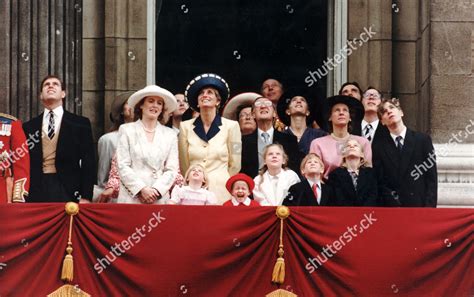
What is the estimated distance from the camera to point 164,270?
19.8 metres

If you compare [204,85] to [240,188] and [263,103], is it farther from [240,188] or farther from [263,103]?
[240,188]

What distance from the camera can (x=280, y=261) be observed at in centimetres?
1980

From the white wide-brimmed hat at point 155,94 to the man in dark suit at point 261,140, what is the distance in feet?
3.18

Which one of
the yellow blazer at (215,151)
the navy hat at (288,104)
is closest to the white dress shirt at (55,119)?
the yellow blazer at (215,151)

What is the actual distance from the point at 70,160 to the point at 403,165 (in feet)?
12.8

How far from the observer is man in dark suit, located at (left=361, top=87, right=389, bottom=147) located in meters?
21.9

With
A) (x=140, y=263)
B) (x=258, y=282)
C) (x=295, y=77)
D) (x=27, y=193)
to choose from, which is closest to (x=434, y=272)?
(x=258, y=282)

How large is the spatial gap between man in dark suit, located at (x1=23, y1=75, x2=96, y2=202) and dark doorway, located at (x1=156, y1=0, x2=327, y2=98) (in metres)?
4.68

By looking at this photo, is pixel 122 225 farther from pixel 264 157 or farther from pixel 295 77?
pixel 295 77

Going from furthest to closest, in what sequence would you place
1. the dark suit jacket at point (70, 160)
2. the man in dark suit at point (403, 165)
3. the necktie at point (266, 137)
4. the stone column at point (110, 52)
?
1. the stone column at point (110, 52)
2. the necktie at point (266, 137)
3. the dark suit jacket at point (70, 160)
4. the man in dark suit at point (403, 165)

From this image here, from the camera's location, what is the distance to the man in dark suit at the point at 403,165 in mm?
20766

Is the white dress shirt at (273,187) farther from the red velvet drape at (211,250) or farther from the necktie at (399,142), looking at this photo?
the necktie at (399,142)

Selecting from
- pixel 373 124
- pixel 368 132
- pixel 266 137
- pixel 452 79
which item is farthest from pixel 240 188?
pixel 452 79

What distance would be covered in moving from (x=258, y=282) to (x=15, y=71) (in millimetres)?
5440
